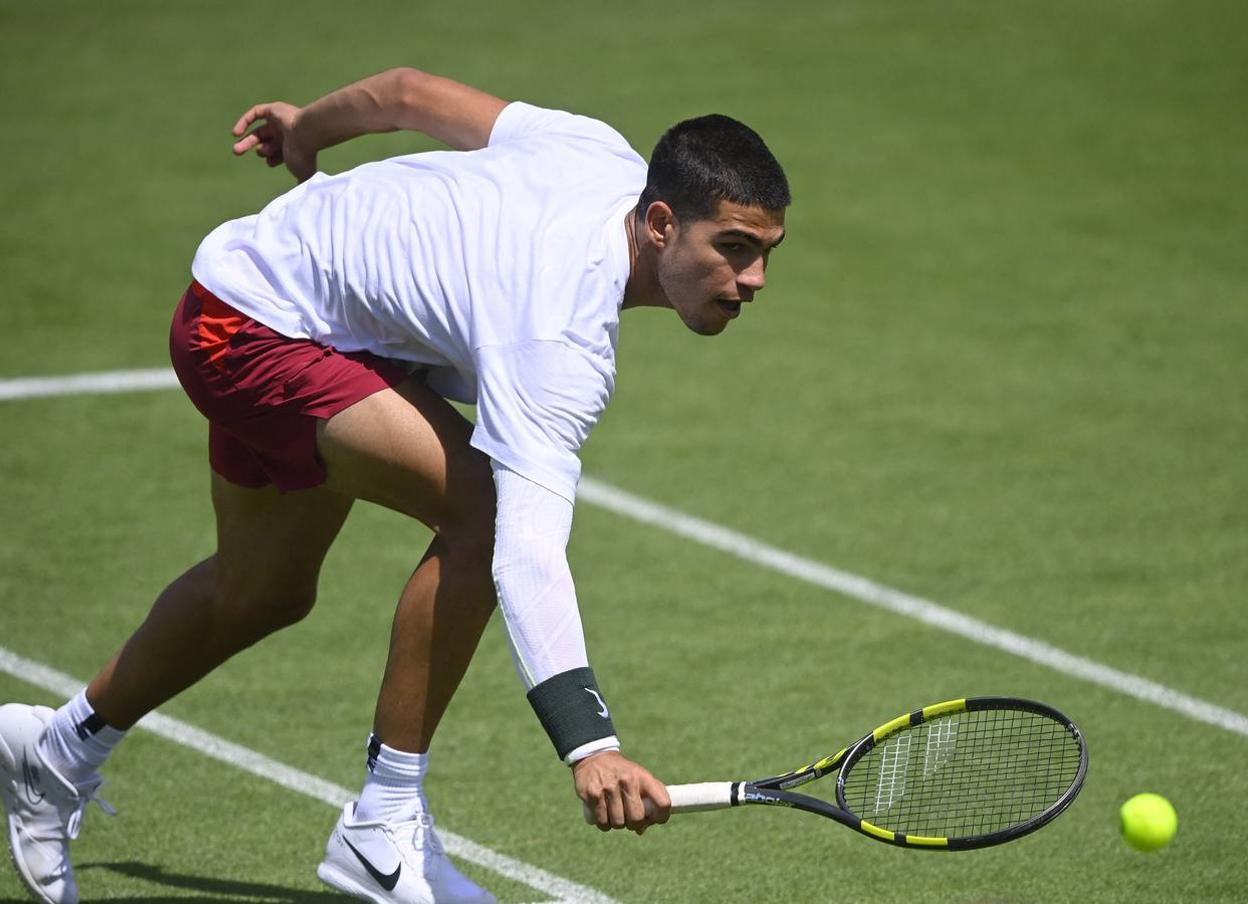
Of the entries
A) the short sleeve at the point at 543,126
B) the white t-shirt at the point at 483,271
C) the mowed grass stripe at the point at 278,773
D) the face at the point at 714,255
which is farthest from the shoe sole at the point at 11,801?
the face at the point at 714,255

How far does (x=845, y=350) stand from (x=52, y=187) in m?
5.21

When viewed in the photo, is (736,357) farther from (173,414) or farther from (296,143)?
(296,143)

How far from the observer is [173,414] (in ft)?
27.7

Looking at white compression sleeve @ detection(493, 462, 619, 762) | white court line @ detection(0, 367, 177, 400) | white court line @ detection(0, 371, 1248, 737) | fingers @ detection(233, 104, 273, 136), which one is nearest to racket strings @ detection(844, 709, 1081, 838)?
white compression sleeve @ detection(493, 462, 619, 762)

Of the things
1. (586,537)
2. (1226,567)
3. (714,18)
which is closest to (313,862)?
(586,537)

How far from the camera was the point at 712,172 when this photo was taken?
391cm

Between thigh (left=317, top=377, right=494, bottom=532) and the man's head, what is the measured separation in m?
0.60

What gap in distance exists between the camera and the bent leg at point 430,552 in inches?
158

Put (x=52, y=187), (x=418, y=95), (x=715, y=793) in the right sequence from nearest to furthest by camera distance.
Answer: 1. (x=715, y=793)
2. (x=418, y=95)
3. (x=52, y=187)

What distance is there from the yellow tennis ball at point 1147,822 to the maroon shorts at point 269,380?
80.1 inches

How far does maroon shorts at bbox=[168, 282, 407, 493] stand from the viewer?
4098 millimetres

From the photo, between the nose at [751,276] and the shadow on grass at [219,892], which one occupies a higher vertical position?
the nose at [751,276]

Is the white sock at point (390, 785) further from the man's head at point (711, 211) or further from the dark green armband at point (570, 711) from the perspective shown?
the man's head at point (711, 211)

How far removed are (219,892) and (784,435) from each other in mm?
4310
